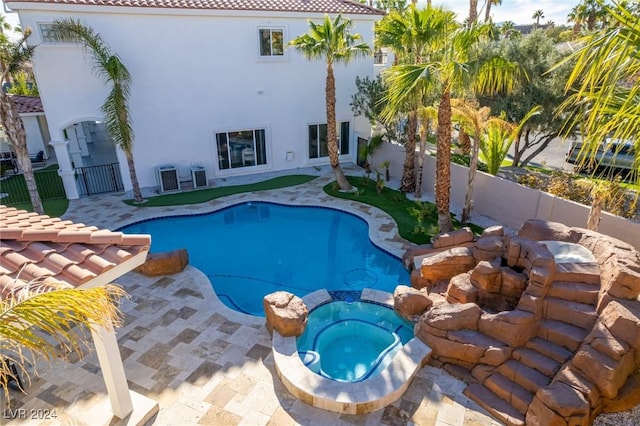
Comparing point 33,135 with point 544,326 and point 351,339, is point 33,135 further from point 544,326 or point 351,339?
point 544,326

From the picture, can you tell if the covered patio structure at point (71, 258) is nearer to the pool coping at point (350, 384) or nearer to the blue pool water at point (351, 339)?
the pool coping at point (350, 384)

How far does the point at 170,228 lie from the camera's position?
657 inches

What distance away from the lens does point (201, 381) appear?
8391 mm

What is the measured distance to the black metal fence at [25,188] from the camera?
18.5m

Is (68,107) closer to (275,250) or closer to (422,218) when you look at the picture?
(275,250)

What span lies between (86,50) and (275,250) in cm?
1239

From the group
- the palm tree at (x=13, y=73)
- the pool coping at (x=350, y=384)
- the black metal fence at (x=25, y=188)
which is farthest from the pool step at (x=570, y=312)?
the black metal fence at (x=25, y=188)

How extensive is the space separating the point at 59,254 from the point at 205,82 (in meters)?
16.1

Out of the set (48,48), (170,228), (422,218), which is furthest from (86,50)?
(422,218)

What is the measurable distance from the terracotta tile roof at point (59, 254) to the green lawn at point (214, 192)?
12460 millimetres

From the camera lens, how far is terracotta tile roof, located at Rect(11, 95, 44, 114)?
23.1 m

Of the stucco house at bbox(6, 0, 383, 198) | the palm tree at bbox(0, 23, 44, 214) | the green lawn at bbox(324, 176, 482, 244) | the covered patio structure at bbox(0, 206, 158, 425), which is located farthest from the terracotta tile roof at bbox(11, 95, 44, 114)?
the covered patio structure at bbox(0, 206, 158, 425)

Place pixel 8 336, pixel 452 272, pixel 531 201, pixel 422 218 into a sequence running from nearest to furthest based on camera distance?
pixel 8 336
pixel 452 272
pixel 531 201
pixel 422 218

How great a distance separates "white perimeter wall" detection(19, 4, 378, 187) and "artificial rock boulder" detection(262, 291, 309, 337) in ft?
43.8
